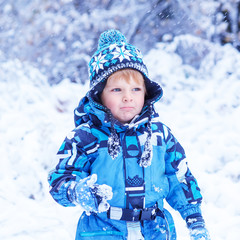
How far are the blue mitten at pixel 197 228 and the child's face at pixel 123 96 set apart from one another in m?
0.81

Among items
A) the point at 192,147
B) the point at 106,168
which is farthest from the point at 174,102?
the point at 106,168

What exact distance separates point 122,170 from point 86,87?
4.69 meters

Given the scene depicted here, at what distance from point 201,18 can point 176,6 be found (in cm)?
64

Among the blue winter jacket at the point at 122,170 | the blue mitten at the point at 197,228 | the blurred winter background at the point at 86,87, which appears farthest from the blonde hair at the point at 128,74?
the blurred winter background at the point at 86,87

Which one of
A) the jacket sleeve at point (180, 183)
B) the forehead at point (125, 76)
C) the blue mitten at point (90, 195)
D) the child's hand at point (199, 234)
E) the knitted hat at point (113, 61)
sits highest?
the knitted hat at point (113, 61)

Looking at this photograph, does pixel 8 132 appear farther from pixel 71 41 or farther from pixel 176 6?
pixel 176 6

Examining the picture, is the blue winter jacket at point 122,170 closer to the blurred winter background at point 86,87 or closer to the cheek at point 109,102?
the cheek at point 109,102

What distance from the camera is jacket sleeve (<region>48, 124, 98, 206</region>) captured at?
202cm

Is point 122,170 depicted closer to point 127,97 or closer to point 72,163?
point 72,163

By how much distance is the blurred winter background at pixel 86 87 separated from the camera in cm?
351

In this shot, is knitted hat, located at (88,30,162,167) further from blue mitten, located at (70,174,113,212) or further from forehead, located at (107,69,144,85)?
blue mitten, located at (70,174,113,212)

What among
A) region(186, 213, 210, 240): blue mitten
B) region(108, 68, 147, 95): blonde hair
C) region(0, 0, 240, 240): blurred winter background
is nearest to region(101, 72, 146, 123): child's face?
region(108, 68, 147, 95): blonde hair

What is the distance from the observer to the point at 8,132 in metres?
4.91

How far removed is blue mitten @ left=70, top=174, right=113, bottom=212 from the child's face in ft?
1.87
